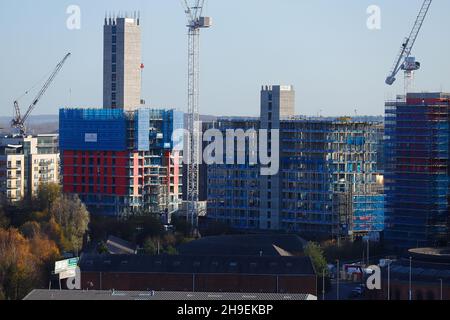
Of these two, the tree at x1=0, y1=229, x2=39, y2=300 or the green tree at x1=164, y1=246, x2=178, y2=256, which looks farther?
the green tree at x1=164, y1=246, x2=178, y2=256

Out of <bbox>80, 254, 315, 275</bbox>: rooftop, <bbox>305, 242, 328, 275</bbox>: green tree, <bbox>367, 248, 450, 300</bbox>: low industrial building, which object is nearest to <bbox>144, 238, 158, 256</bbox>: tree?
<bbox>305, 242, 328, 275</bbox>: green tree

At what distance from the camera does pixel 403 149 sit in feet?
135

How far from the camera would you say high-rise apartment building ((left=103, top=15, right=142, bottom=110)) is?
167 ft

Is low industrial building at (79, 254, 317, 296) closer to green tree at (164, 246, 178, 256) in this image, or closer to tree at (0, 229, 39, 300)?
tree at (0, 229, 39, 300)

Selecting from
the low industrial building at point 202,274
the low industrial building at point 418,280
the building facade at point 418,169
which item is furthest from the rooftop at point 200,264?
the building facade at point 418,169

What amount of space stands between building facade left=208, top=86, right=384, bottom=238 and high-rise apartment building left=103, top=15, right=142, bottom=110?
5.63m

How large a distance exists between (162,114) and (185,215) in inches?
141

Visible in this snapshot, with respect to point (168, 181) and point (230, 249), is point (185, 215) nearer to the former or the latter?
point (168, 181)

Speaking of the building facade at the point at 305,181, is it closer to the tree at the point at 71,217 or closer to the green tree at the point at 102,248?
the tree at the point at 71,217

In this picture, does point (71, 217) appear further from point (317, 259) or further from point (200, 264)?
Answer: point (200, 264)

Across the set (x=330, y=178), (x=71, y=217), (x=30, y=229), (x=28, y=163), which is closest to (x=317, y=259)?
(x=30, y=229)

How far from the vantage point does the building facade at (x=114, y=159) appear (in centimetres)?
4675

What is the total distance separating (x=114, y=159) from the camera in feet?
154
